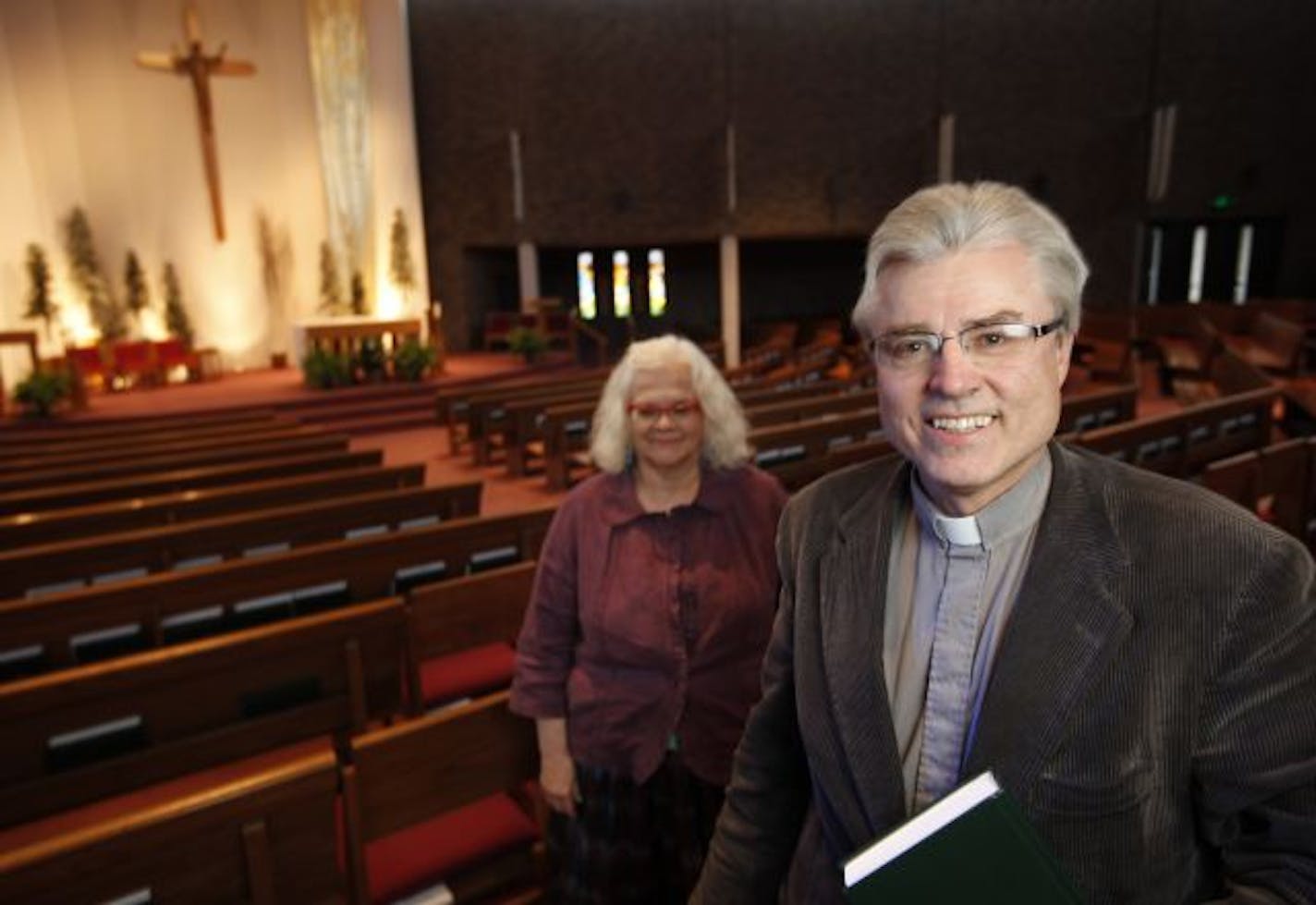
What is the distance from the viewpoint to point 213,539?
3508 millimetres

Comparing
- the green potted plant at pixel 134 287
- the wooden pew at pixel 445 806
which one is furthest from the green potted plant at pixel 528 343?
the wooden pew at pixel 445 806

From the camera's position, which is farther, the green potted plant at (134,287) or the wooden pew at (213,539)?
the green potted plant at (134,287)

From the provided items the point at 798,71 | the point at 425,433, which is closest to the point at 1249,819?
the point at 425,433

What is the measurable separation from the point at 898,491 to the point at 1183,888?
57 cm

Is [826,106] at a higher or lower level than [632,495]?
higher

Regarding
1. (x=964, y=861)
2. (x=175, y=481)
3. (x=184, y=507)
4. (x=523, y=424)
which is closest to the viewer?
(x=964, y=861)

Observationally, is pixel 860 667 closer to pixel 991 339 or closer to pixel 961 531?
pixel 961 531

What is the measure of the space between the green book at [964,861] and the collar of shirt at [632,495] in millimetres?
1083

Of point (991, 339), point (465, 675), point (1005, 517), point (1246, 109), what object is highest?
point (1246, 109)

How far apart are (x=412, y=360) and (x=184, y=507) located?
7.18 meters

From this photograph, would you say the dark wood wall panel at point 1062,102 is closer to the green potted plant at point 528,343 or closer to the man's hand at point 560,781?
the green potted plant at point 528,343

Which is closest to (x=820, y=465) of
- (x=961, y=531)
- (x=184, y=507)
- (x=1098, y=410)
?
(x=1098, y=410)

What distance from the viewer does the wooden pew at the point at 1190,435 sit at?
15.0 ft

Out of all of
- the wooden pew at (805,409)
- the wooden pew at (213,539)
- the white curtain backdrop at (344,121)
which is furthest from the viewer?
the white curtain backdrop at (344,121)
